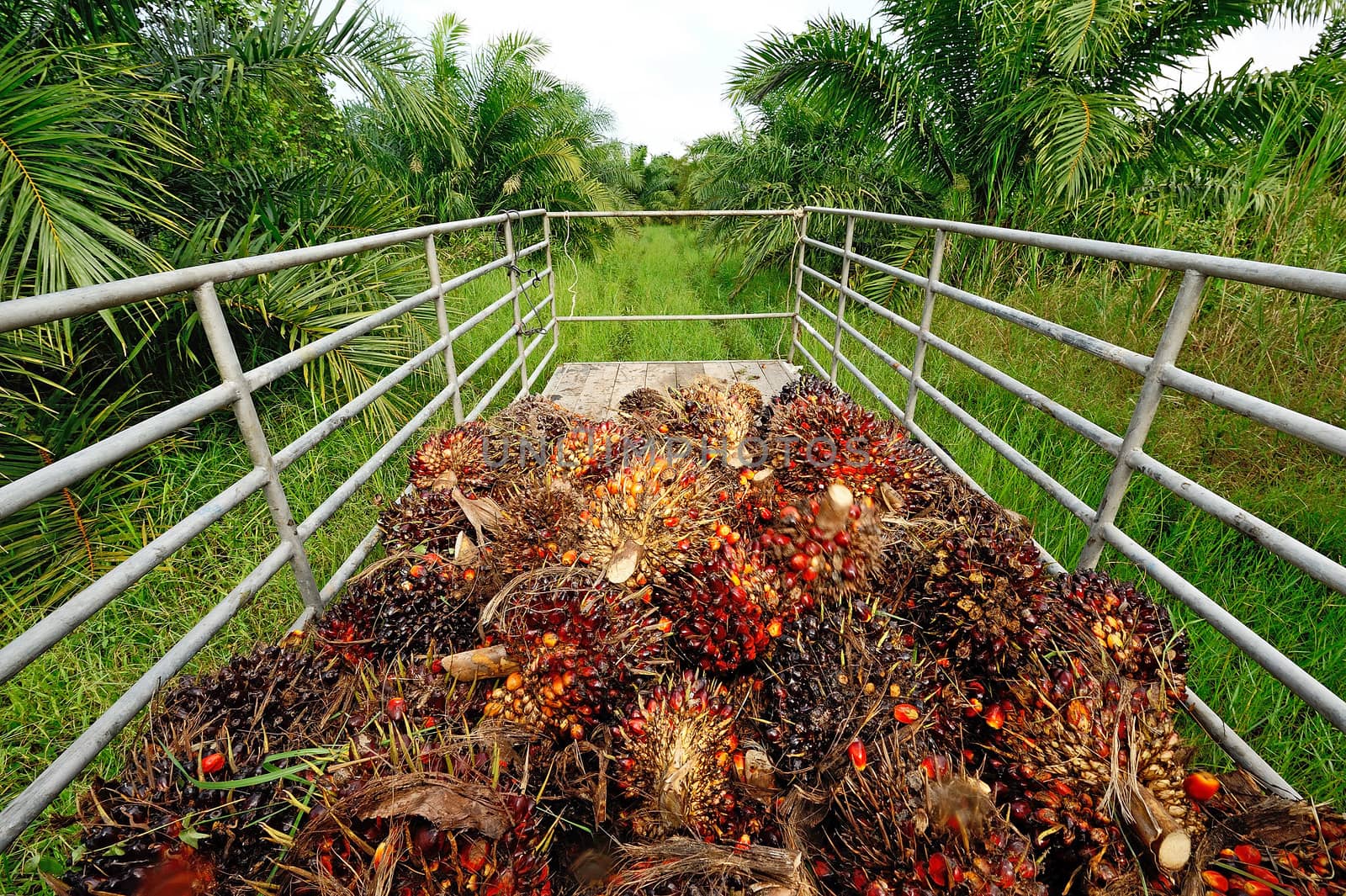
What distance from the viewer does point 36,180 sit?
248 centimetres

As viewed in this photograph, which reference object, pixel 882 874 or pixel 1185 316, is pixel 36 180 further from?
pixel 1185 316

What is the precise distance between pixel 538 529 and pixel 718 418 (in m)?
0.64

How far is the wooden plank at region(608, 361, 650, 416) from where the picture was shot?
3762 mm

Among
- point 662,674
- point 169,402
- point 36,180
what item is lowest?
point 169,402

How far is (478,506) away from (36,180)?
8.73 ft

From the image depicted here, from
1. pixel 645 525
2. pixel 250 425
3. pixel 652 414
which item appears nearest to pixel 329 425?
pixel 250 425

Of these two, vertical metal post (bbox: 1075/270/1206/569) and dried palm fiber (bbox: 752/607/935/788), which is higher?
vertical metal post (bbox: 1075/270/1206/569)

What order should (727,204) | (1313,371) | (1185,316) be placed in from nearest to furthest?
(1185,316) → (1313,371) → (727,204)

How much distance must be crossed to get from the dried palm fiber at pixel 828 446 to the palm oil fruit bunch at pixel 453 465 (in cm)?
78

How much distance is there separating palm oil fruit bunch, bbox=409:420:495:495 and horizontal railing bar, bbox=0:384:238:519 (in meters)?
0.47

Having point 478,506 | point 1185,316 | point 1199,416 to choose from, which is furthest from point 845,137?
point 478,506

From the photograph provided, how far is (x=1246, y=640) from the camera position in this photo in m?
1.18

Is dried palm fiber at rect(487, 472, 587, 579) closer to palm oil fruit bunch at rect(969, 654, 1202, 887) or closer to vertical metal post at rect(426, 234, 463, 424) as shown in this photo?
palm oil fruit bunch at rect(969, 654, 1202, 887)

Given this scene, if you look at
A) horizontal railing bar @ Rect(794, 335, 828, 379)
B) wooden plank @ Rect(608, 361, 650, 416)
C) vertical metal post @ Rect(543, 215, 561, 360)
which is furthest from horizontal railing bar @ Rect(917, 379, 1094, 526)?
vertical metal post @ Rect(543, 215, 561, 360)
